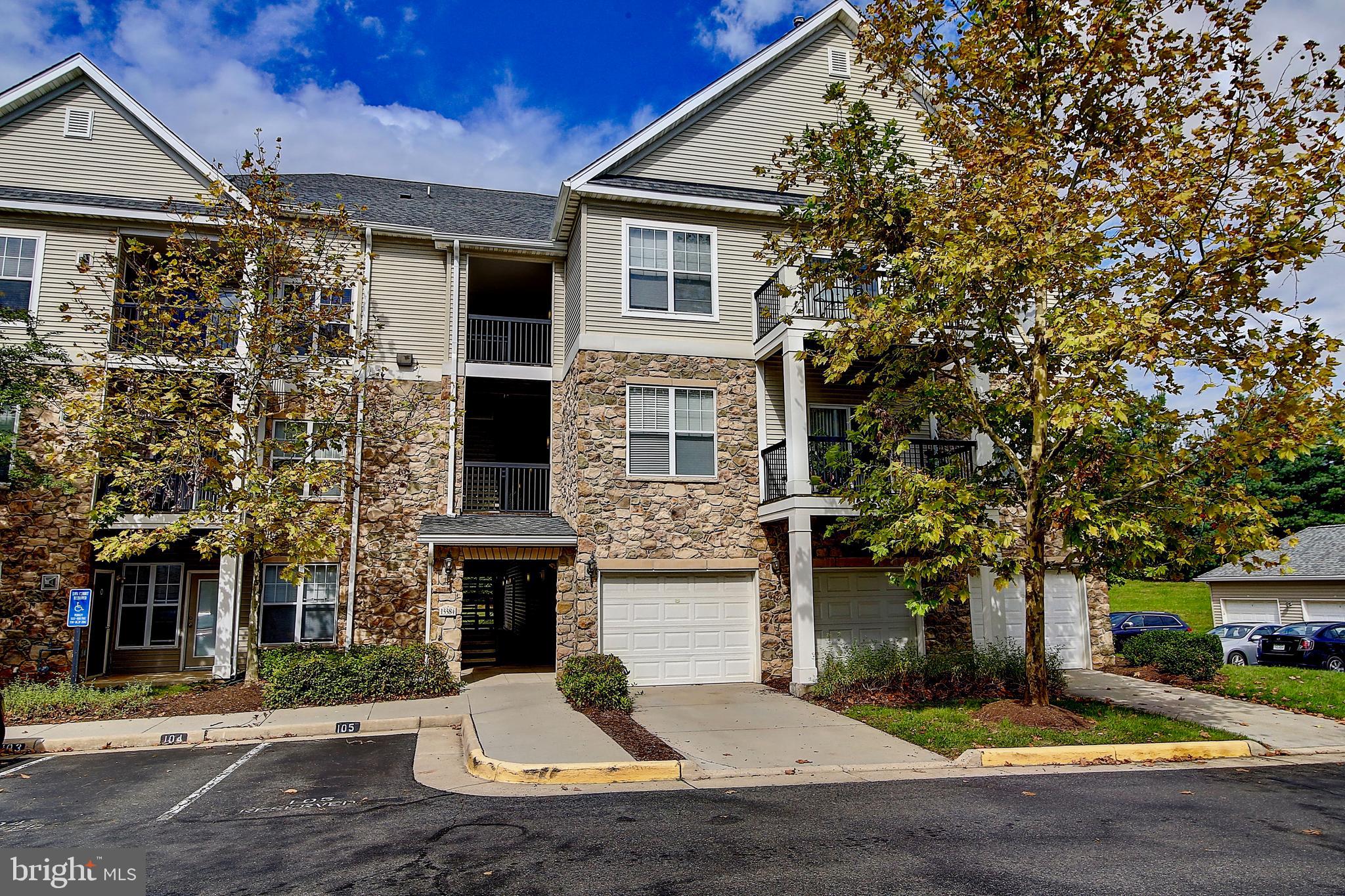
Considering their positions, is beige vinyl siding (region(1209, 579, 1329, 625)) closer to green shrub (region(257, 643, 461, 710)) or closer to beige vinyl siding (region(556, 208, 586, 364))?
beige vinyl siding (region(556, 208, 586, 364))

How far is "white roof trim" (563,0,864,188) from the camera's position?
16.3m

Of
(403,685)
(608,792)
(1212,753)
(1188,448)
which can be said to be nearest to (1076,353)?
(1188,448)

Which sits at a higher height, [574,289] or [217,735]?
[574,289]

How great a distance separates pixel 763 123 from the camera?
17953 mm

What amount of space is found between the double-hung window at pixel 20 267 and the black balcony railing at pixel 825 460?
14.6 meters

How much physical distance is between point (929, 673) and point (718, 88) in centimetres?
1249

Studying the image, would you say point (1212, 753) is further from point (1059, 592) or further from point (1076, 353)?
point (1059, 592)

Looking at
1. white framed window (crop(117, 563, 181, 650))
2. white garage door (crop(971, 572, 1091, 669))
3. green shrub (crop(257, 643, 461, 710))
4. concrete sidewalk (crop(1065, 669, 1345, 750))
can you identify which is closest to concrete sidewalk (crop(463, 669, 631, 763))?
green shrub (crop(257, 643, 461, 710))

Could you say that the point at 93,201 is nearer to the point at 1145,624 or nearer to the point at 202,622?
the point at 202,622

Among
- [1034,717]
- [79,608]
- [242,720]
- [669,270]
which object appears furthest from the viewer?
[669,270]

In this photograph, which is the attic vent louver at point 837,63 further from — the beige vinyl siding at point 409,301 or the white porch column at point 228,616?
the white porch column at point 228,616

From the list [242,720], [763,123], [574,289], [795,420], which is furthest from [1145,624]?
[242,720]

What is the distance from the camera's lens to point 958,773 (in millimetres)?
9102

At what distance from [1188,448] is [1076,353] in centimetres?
195
